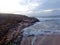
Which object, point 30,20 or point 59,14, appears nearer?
point 30,20

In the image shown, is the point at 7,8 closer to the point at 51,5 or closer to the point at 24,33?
the point at 51,5

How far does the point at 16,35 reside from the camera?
54.0 inches

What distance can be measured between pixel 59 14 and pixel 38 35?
558 mm

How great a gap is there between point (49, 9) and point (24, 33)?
0.56 meters

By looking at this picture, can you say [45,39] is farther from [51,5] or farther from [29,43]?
[51,5]

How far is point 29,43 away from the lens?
1.24 meters

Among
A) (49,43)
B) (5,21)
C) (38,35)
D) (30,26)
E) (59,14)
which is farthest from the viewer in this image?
(59,14)

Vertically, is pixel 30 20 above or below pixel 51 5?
below

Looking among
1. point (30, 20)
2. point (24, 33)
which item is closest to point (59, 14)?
point (30, 20)

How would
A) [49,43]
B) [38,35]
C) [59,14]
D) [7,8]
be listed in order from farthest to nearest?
[7,8] → [59,14] → [38,35] → [49,43]

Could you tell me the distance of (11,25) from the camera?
4.89 ft

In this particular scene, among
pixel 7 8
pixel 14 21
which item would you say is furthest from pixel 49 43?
pixel 7 8

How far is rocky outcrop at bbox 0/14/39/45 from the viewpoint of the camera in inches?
52.0

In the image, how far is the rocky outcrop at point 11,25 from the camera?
132 cm
